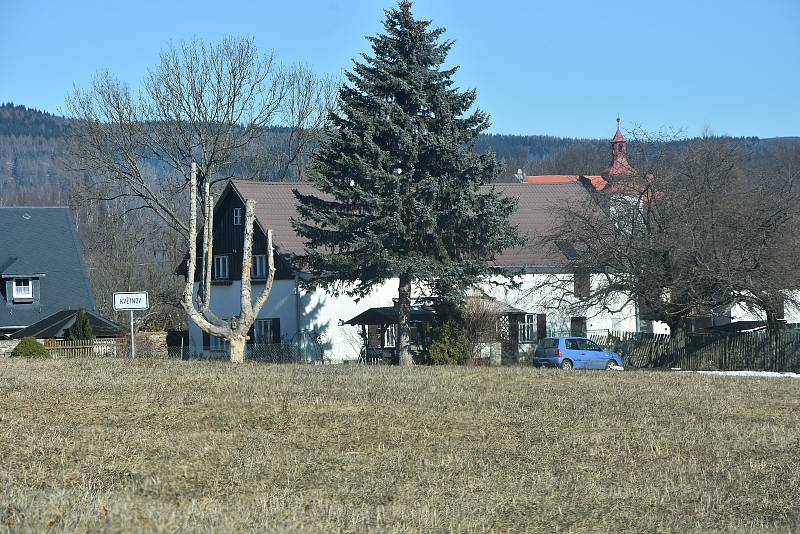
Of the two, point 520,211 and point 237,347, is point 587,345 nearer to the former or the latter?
point 237,347

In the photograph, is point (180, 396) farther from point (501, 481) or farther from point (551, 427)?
point (501, 481)

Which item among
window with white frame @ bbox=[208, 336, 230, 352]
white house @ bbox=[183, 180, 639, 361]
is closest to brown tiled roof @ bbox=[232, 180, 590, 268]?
white house @ bbox=[183, 180, 639, 361]

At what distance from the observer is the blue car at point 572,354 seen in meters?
40.0

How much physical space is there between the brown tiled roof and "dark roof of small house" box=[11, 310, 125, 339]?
8.15 metres

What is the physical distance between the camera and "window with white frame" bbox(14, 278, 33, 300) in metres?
50.0

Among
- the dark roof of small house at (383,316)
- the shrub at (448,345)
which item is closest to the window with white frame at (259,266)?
the dark roof of small house at (383,316)

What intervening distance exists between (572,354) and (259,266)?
56.1ft

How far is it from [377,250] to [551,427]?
19413 millimetres

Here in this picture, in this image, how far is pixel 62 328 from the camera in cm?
4488

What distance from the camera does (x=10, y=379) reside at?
23.2 metres

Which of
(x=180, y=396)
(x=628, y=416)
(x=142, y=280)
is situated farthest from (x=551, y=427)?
(x=142, y=280)

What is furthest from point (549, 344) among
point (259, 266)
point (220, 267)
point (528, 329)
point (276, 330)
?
point (220, 267)

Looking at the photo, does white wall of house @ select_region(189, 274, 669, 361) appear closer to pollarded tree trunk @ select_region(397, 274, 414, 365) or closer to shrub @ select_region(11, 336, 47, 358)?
pollarded tree trunk @ select_region(397, 274, 414, 365)

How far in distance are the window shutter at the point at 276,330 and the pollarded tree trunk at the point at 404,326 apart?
11.1m
